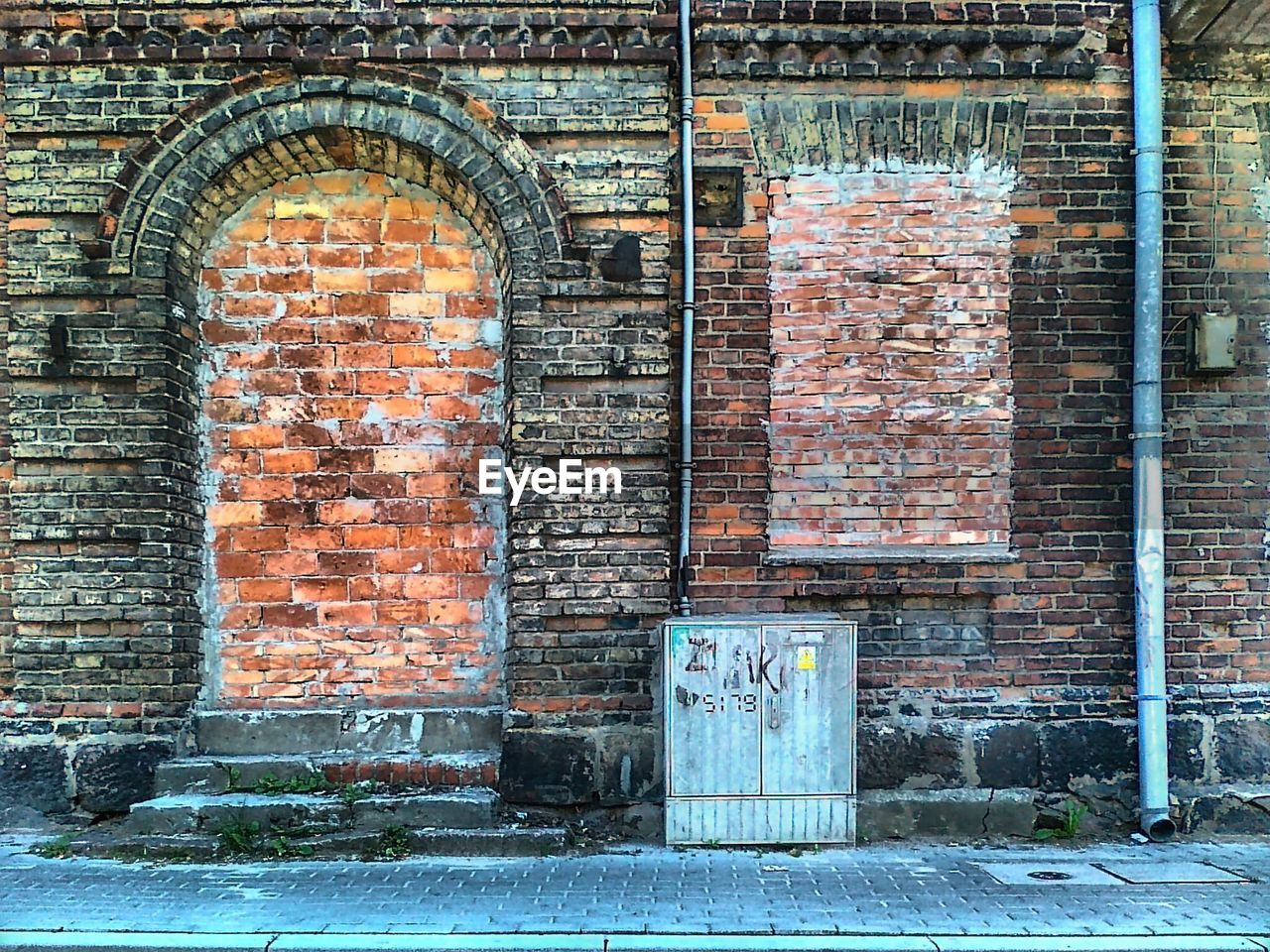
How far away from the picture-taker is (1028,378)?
560 cm

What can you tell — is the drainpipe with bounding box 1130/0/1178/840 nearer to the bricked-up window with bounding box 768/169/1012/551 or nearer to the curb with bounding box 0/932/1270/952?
the bricked-up window with bounding box 768/169/1012/551

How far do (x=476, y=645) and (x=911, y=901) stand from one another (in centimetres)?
285

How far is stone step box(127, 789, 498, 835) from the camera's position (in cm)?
509

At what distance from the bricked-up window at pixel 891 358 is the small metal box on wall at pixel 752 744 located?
2.91ft

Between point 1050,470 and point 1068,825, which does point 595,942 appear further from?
point 1050,470

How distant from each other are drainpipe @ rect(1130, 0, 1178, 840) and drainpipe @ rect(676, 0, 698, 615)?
2673 millimetres

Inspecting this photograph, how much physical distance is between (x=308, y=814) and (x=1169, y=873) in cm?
460

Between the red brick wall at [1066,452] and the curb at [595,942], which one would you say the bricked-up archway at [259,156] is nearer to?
the red brick wall at [1066,452]

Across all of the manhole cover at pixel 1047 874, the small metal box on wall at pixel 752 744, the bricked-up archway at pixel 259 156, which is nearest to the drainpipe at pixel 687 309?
the small metal box on wall at pixel 752 744

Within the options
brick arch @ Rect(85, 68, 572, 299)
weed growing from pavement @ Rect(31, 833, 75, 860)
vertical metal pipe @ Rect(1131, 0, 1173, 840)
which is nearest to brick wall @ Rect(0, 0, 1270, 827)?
brick arch @ Rect(85, 68, 572, 299)

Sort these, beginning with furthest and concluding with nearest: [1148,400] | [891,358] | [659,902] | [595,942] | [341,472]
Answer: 1. [341,472]
2. [891,358]
3. [1148,400]
4. [659,902]
5. [595,942]

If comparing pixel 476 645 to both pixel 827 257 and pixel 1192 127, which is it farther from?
pixel 1192 127

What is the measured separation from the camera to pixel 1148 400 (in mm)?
5457

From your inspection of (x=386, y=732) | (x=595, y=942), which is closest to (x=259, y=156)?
(x=386, y=732)
